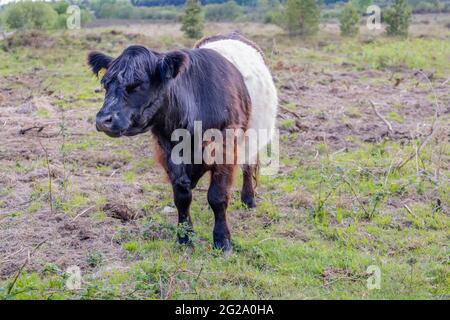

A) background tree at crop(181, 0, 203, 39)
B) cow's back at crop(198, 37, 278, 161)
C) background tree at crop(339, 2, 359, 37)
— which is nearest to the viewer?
cow's back at crop(198, 37, 278, 161)

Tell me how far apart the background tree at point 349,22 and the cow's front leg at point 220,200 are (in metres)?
22.3

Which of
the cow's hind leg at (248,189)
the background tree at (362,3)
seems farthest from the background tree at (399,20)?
the cow's hind leg at (248,189)

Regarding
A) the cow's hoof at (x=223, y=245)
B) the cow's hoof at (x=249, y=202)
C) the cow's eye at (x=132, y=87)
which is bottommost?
the cow's hoof at (x=249, y=202)

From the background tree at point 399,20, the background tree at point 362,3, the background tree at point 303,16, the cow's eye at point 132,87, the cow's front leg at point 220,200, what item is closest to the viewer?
the cow's eye at point 132,87

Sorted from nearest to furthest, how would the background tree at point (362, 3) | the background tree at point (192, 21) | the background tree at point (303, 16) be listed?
the background tree at point (192, 21), the background tree at point (303, 16), the background tree at point (362, 3)

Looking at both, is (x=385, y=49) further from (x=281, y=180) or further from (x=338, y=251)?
(x=338, y=251)

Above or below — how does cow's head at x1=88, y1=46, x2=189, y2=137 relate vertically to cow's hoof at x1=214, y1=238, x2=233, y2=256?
above

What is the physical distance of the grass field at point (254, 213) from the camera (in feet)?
Result: 13.6

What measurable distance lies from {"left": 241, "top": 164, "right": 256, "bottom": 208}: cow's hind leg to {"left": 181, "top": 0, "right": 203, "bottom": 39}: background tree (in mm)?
17499

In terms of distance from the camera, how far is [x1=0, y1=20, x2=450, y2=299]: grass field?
13.6 ft

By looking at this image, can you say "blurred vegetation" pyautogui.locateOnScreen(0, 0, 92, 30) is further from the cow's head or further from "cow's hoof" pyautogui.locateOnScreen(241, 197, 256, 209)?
the cow's head

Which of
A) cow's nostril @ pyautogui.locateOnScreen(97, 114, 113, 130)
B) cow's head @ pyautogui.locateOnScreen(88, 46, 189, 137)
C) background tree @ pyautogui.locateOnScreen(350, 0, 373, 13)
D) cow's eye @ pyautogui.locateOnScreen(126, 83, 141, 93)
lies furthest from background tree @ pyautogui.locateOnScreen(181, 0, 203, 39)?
cow's nostril @ pyautogui.locateOnScreen(97, 114, 113, 130)

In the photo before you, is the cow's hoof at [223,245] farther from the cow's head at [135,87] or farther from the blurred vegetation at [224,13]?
the blurred vegetation at [224,13]

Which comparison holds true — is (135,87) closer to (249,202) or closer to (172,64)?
(172,64)
